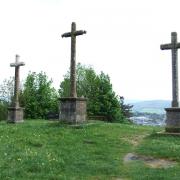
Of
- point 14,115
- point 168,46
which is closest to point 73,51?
point 168,46

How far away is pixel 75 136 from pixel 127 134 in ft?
10.7

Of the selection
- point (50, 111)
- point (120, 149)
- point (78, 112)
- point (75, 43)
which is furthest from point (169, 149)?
point (50, 111)

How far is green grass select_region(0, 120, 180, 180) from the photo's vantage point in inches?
446

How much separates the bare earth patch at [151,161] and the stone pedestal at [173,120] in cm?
581

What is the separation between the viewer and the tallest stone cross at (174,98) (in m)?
20.0

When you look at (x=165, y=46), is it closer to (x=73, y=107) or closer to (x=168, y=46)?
(x=168, y=46)

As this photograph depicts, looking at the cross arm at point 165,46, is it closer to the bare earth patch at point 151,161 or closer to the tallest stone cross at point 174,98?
the tallest stone cross at point 174,98

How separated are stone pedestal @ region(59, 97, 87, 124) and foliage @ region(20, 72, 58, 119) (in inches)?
1206

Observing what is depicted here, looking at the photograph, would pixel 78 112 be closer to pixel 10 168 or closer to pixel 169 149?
pixel 169 149

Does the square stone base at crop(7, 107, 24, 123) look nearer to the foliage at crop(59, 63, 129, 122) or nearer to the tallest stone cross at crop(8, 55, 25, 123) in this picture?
the tallest stone cross at crop(8, 55, 25, 123)

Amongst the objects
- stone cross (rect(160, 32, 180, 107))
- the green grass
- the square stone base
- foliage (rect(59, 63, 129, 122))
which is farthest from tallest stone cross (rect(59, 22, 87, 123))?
foliage (rect(59, 63, 129, 122))

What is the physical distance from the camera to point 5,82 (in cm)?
6719

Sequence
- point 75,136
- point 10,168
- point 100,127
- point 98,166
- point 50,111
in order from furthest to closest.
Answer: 1. point 50,111
2. point 100,127
3. point 75,136
4. point 98,166
5. point 10,168

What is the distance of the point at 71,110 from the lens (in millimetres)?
22953
